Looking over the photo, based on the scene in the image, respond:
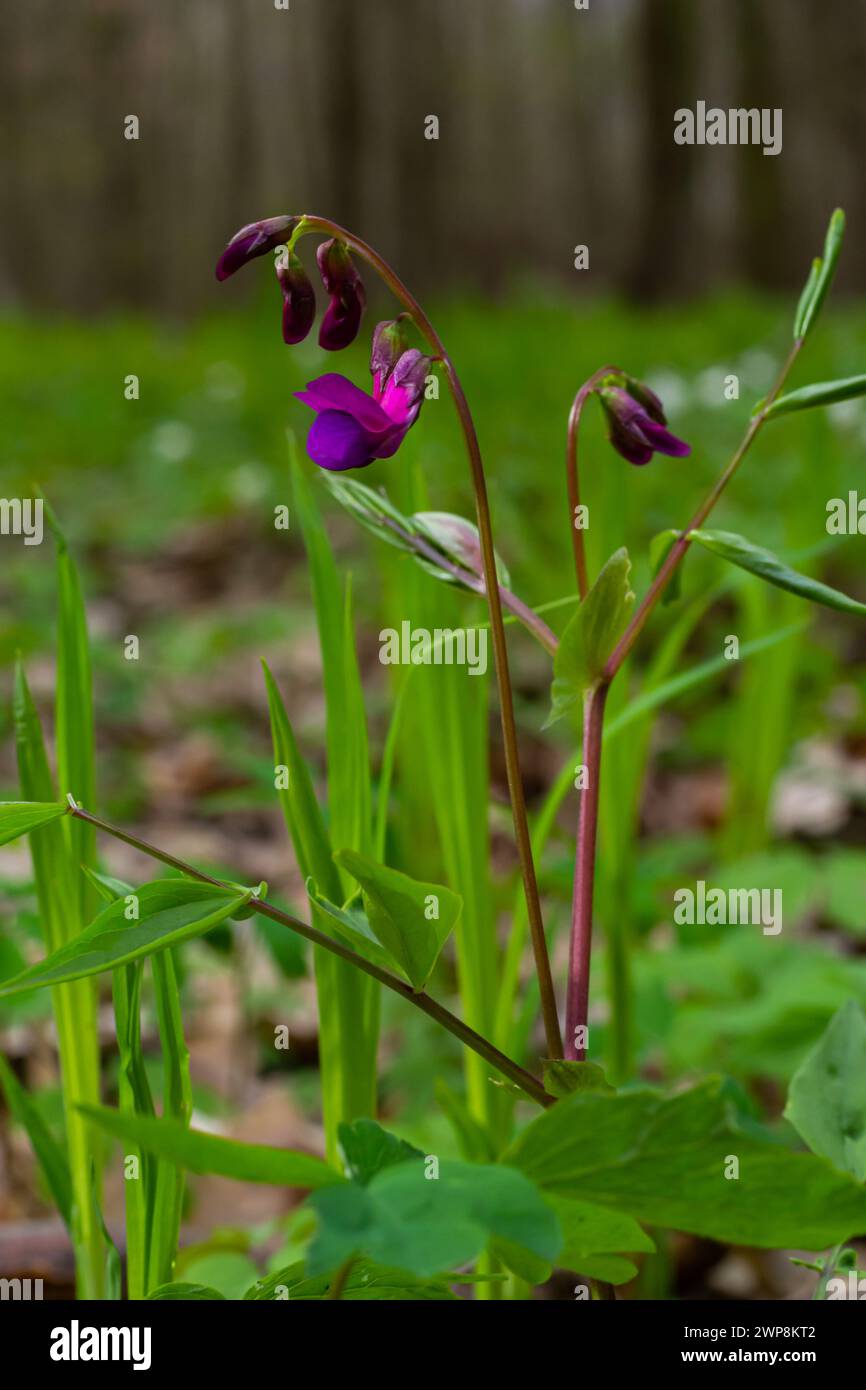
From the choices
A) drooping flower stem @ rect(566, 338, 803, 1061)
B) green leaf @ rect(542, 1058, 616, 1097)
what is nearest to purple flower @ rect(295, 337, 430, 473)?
drooping flower stem @ rect(566, 338, 803, 1061)

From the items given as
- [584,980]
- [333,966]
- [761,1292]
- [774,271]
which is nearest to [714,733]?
[761,1292]

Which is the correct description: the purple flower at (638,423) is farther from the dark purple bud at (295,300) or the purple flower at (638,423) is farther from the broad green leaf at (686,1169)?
the broad green leaf at (686,1169)

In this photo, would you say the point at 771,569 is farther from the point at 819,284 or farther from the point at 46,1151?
the point at 46,1151

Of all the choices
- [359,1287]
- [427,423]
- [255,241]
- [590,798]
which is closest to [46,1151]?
[359,1287]

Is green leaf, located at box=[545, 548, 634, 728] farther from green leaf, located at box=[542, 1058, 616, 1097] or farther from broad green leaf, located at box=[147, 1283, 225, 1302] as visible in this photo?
broad green leaf, located at box=[147, 1283, 225, 1302]
